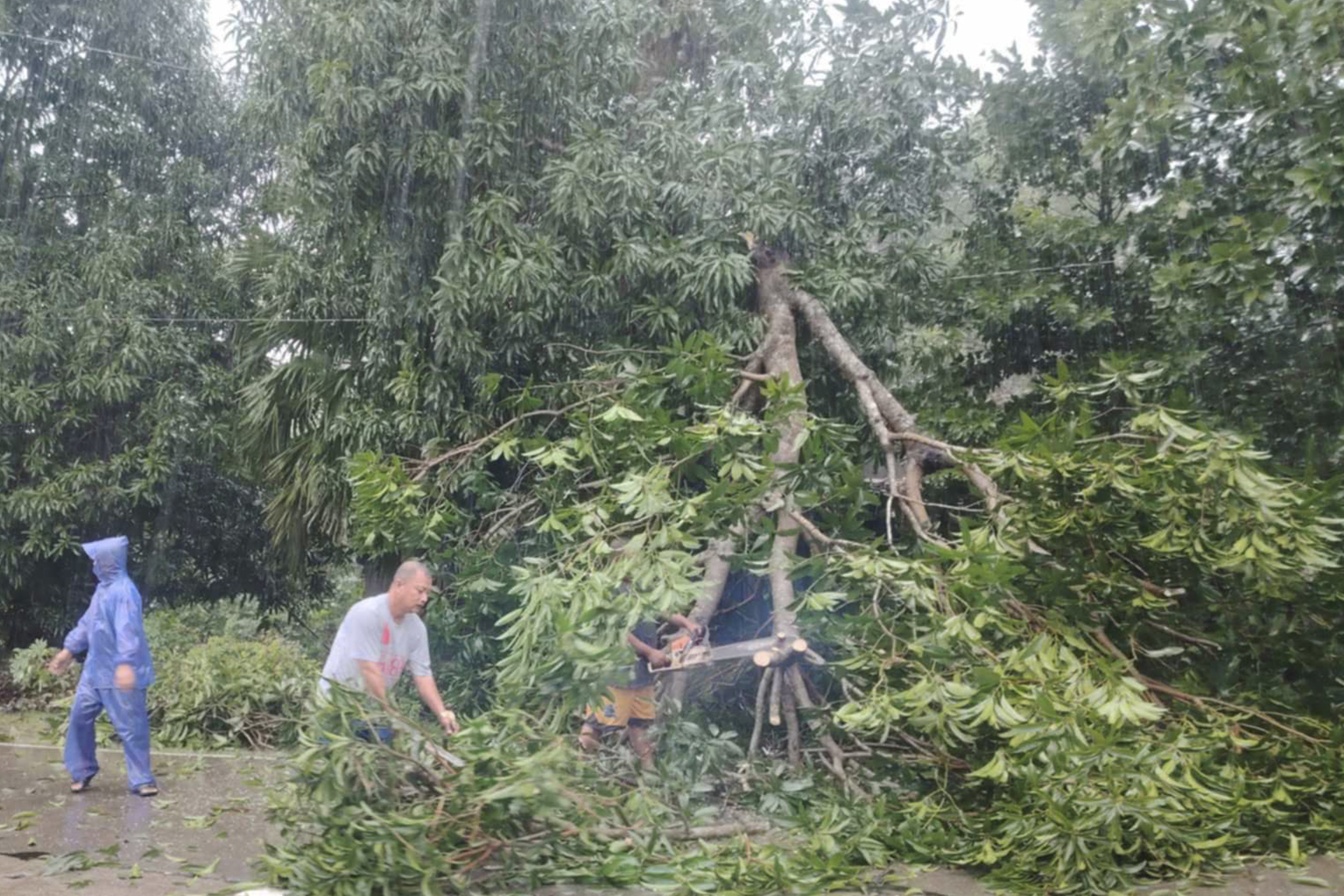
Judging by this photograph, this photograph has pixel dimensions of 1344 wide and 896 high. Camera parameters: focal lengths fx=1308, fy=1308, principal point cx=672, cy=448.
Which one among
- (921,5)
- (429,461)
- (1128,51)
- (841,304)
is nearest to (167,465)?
(429,461)

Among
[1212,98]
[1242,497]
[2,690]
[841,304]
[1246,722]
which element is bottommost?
[2,690]

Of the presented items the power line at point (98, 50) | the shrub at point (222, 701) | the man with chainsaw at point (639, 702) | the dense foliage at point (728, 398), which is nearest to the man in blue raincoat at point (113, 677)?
the dense foliage at point (728, 398)

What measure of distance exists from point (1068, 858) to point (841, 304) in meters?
4.94

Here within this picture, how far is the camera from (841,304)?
9.48 m

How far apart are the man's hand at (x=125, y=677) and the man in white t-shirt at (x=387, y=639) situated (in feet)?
6.68

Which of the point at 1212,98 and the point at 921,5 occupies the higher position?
the point at 921,5

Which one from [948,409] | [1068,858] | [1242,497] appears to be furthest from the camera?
[948,409]

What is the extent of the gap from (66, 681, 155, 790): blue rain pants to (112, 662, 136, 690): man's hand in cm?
3

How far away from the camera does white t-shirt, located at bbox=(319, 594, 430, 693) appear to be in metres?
6.02

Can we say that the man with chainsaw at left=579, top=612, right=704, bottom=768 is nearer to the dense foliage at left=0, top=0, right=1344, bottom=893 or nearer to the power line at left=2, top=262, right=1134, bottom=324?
the dense foliage at left=0, top=0, right=1344, bottom=893

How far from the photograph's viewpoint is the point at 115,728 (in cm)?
761

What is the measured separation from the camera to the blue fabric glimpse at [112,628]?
24.9ft

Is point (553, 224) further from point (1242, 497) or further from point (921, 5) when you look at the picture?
point (1242, 497)

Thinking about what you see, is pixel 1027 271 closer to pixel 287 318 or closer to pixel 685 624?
pixel 685 624
